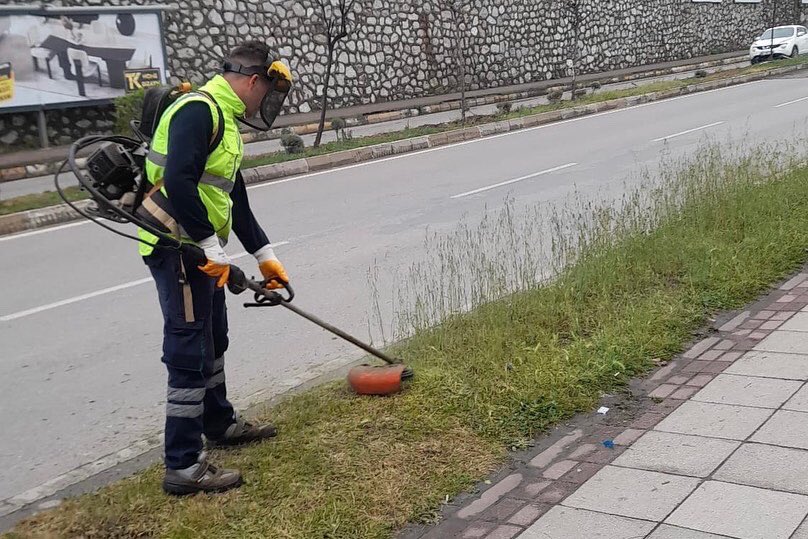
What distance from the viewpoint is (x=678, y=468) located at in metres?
3.59

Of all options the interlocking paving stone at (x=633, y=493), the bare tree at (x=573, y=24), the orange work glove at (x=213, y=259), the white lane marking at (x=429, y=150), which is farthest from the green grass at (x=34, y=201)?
the bare tree at (x=573, y=24)

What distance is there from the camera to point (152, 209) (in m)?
3.49

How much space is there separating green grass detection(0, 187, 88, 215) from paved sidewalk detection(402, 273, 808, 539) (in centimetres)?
872

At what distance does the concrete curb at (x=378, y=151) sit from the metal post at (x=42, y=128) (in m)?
4.86

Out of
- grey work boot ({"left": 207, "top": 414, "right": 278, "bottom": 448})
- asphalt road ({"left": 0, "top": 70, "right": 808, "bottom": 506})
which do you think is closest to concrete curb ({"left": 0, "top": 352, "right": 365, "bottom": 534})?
asphalt road ({"left": 0, "top": 70, "right": 808, "bottom": 506})

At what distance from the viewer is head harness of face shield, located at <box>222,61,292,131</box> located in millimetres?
3580

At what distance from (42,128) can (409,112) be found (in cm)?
874

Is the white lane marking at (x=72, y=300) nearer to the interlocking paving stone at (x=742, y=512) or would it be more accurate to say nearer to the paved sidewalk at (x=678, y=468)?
the paved sidewalk at (x=678, y=468)

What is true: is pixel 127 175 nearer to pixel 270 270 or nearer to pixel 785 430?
pixel 270 270

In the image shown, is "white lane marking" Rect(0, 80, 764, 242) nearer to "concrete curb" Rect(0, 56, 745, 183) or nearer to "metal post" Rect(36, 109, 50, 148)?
"concrete curb" Rect(0, 56, 745, 183)

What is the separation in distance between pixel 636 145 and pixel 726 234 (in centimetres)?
745

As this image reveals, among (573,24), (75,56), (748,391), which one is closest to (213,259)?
(748,391)

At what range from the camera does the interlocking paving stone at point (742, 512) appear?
3053 mm

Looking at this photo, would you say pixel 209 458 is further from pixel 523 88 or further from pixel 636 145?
pixel 523 88
